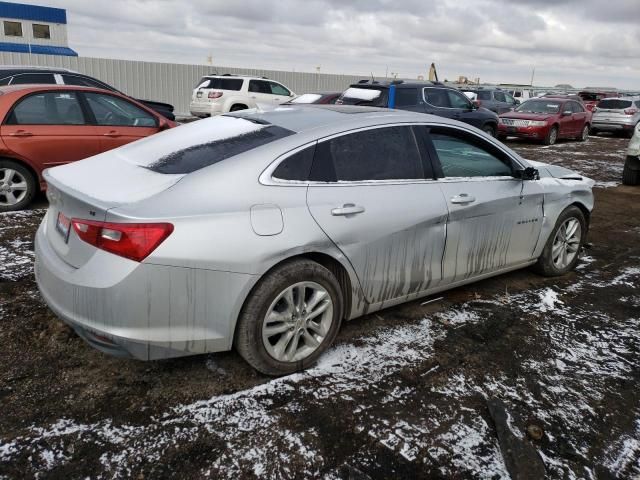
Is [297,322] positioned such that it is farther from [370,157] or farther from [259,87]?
[259,87]

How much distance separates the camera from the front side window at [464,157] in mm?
3779

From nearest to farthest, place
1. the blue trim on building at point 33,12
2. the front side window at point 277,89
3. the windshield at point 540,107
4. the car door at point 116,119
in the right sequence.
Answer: the car door at point 116,119 < the windshield at point 540,107 < the front side window at point 277,89 < the blue trim on building at point 33,12

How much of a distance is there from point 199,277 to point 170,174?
2.16ft

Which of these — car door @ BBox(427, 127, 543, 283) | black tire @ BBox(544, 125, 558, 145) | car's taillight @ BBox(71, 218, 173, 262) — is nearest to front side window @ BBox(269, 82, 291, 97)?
black tire @ BBox(544, 125, 558, 145)

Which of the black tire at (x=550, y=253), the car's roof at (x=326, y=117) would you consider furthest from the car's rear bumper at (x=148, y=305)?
the black tire at (x=550, y=253)

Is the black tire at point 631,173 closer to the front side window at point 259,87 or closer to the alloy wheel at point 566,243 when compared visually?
the alloy wheel at point 566,243

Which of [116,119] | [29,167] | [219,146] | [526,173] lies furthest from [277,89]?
[219,146]

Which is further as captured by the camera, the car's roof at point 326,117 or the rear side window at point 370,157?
the car's roof at point 326,117

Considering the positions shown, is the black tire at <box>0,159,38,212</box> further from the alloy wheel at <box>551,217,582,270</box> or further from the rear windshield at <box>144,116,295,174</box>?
the alloy wheel at <box>551,217,582,270</box>

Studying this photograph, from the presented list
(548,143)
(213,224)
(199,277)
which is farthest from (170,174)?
(548,143)

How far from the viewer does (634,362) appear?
341cm

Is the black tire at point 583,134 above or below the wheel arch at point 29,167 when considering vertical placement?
above

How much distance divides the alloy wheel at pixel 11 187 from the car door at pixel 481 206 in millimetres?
4993

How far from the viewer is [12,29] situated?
131 feet
